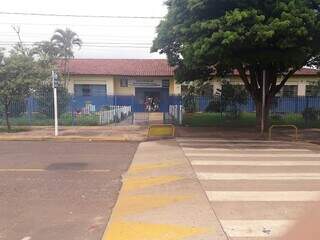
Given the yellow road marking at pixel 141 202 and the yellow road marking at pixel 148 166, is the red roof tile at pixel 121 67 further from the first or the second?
the yellow road marking at pixel 141 202

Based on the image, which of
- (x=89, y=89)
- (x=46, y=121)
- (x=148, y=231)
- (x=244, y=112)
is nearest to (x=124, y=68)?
(x=89, y=89)

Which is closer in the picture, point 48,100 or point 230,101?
point 48,100

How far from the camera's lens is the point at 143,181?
413 inches

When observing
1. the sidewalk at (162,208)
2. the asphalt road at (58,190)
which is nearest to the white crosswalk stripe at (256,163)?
the sidewalk at (162,208)

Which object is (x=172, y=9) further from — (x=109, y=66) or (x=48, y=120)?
(x=109, y=66)

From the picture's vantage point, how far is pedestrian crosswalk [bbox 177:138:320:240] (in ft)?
22.7

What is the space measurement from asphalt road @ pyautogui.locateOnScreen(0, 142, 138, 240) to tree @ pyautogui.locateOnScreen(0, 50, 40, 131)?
6.44 meters

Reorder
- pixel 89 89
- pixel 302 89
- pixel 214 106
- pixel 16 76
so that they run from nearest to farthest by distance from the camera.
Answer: pixel 16 76, pixel 214 106, pixel 302 89, pixel 89 89

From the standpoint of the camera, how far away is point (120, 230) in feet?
21.7

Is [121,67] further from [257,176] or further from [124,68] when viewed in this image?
[257,176]

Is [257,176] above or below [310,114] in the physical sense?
below

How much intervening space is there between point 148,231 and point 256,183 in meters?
3.98

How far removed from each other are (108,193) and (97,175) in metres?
2.14

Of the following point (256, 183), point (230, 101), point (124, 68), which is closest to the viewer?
point (256, 183)
